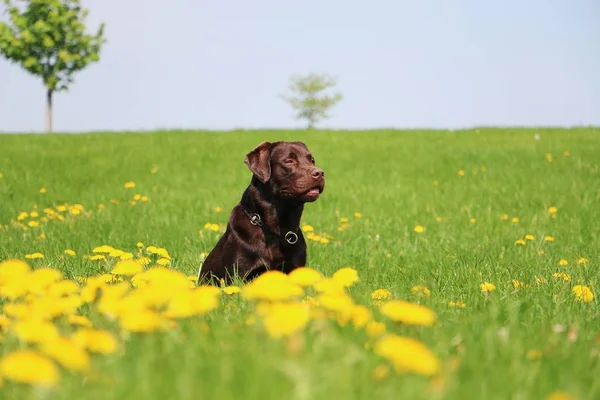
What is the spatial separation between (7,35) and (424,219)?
111 ft

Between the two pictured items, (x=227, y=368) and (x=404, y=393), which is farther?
(x=227, y=368)

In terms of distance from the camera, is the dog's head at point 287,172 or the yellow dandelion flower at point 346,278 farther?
the dog's head at point 287,172

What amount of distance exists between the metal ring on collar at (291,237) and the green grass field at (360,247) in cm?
62

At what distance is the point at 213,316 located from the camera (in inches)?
113

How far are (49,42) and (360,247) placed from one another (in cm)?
3342

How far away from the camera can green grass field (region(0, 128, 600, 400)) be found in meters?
1.68

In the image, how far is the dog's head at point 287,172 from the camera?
4832 mm

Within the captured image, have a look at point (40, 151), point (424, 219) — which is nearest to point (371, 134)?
point (40, 151)

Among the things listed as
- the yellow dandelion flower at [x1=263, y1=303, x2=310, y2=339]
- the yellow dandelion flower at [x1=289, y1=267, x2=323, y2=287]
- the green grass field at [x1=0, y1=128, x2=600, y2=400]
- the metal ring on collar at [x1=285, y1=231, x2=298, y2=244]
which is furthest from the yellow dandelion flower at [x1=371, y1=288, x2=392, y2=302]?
the yellow dandelion flower at [x1=263, y1=303, x2=310, y2=339]

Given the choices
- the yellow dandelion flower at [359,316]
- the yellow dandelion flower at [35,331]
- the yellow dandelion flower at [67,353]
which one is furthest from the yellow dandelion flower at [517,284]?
the yellow dandelion flower at [67,353]

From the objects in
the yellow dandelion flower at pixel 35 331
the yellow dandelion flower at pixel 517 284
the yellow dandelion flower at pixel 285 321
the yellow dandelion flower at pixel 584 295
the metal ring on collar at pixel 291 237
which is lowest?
the yellow dandelion flower at pixel 517 284

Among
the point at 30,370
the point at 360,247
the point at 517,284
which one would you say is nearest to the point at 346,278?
the point at 30,370

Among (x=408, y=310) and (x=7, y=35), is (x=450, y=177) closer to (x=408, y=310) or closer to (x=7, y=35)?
(x=408, y=310)

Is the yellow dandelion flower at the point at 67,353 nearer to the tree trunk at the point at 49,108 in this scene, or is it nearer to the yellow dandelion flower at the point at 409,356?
the yellow dandelion flower at the point at 409,356
